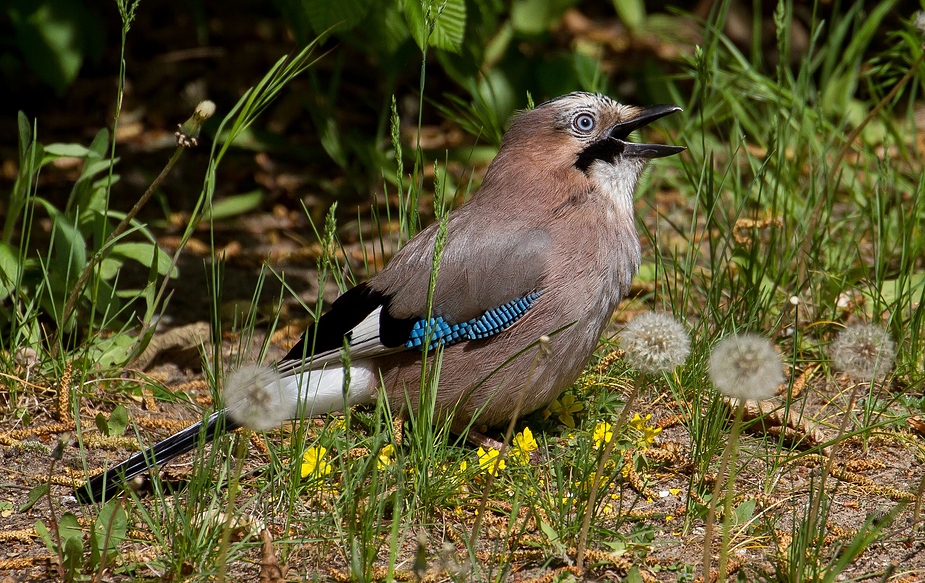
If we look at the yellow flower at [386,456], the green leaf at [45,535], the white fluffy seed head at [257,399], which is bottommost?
the green leaf at [45,535]

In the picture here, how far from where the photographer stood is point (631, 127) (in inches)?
149

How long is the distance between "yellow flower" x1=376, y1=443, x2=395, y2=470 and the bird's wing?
1.10 ft

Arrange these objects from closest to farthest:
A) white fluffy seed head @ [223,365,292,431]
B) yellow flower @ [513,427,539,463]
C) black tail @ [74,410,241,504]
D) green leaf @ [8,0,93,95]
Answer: white fluffy seed head @ [223,365,292,431], black tail @ [74,410,241,504], yellow flower @ [513,427,539,463], green leaf @ [8,0,93,95]

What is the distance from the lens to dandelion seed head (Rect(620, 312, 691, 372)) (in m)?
2.58

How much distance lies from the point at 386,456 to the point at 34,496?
1014 millimetres

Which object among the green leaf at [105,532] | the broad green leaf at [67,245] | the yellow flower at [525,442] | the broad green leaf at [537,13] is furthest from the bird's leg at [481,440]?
the broad green leaf at [537,13]

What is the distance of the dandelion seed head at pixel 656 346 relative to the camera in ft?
8.46

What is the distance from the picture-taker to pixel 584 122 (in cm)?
379

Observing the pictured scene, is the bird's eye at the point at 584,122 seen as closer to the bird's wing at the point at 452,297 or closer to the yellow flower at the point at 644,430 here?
the bird's wing at the point at 452,297

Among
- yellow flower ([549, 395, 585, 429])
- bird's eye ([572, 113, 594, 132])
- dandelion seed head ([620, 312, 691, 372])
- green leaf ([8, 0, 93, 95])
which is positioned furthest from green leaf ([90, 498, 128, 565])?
green leaf ([8, 0, 93, 95])

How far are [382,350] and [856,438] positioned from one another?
5.07ft

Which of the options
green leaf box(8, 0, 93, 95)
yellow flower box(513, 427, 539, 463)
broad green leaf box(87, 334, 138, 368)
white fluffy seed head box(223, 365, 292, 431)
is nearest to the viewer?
white fluffy seed head box(223, 365, 292, 431)

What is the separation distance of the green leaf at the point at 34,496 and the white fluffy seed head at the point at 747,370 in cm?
192

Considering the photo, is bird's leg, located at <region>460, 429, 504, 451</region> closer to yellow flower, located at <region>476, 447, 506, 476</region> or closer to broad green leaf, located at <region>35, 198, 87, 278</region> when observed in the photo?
yellow flower, located at <region>476, 447, 506, 476</region>
